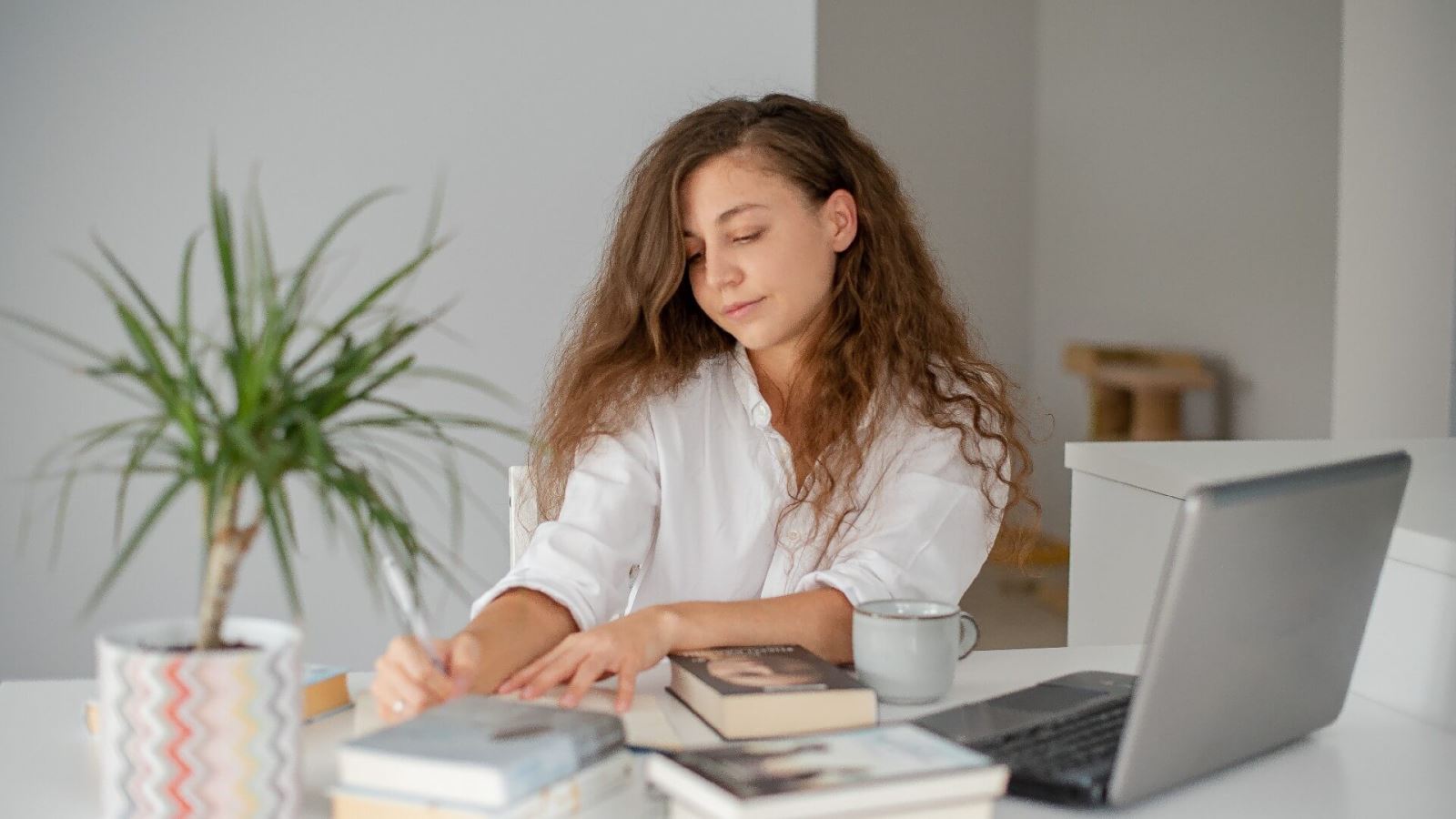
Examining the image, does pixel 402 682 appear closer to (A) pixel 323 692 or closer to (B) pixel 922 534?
(A) pixel 323 692

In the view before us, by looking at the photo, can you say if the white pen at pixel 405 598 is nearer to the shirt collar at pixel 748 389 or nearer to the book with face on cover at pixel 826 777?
the book with face on cover at pixel 826 777

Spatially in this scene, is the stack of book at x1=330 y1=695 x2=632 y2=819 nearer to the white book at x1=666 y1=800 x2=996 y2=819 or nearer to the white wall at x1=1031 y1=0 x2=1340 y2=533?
the white book at x1=666 y1=800 x2=996 y2=819

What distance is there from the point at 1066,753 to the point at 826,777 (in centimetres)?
28

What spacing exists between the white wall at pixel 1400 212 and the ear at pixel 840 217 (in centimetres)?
255

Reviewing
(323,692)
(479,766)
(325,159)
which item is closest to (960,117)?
(325,159)

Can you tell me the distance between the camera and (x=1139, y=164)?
17.9 feet

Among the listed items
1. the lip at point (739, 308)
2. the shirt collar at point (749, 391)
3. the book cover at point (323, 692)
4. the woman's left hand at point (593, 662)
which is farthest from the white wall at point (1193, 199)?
the book cover at point (323, 692)

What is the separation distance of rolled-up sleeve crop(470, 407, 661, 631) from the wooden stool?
3804mm

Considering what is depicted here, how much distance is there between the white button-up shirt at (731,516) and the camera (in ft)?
5.31

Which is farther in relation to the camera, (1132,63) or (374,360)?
(1132,63)

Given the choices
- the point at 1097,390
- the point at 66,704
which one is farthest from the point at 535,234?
the point at 1097,390

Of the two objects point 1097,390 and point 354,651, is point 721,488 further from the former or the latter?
point 1097,390

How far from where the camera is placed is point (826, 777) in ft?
2.99

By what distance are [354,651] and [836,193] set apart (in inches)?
56.1
